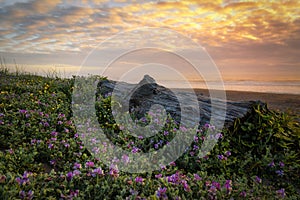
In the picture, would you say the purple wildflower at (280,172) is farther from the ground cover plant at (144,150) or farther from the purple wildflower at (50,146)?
the purple wildflower at (50,146)

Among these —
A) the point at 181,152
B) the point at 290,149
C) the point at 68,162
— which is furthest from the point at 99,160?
the point at 290,149

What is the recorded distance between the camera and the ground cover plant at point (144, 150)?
3.87 m

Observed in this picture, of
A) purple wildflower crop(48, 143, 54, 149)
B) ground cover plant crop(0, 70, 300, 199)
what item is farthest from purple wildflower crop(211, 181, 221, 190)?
purple wildflower crop(48, 143, 54, 149)

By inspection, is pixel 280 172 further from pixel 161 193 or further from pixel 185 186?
pixel 161 193

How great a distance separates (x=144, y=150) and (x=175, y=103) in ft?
6.59

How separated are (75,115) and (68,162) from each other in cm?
292

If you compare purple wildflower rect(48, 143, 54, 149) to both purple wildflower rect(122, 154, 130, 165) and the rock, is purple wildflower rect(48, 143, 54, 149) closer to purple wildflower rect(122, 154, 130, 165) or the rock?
purple wildflower rect(122, 154, 130, 165)

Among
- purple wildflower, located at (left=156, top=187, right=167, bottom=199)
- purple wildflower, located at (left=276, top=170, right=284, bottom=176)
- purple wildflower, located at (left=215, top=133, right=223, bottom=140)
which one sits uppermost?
purple wildflower, located at (left=215, top=133, right=223, bottom=140)

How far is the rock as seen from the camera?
6.54m

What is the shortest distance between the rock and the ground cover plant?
0.94 feet

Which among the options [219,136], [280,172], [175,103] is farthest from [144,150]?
[280,172]

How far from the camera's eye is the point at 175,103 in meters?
7.16

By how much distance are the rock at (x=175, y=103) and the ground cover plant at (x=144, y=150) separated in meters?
0.29

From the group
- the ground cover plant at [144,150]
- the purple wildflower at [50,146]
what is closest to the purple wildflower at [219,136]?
the ground cover plant at [144,150]
